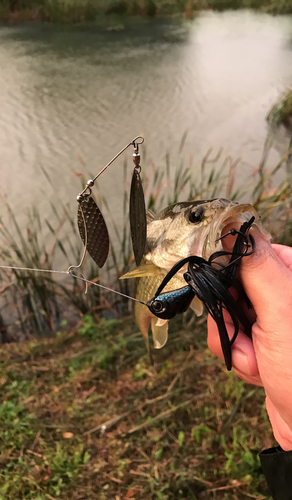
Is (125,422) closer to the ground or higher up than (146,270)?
closer to the ground

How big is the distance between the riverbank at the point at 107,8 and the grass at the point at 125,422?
2137 mm

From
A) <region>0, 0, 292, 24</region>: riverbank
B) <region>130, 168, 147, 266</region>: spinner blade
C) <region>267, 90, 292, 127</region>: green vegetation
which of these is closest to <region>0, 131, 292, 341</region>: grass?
<region>0, 0, 292, 24</region>: riverbank

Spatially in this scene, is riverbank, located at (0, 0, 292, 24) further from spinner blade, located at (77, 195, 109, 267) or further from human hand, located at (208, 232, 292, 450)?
human hand, located at (208, 232, 292, 450)

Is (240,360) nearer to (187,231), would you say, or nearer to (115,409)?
(187,231)

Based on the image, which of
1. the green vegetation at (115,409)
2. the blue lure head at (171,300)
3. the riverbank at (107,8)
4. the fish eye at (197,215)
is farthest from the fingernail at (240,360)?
the riverbank at (107,8)

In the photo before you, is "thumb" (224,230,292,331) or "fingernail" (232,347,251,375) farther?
"fingernail" (232,347,251,375)

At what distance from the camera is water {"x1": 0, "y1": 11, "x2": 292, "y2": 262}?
83.1 inches

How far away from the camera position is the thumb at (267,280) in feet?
2.10

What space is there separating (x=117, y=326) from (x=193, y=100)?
2170 millimetres

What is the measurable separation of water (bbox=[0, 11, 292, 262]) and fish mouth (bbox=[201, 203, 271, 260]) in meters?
1.58

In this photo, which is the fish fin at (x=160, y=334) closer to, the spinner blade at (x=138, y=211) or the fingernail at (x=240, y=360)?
the fingernail at (x=240, y=360)

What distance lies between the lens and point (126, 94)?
2590 mm

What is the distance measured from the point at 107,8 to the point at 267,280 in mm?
2649

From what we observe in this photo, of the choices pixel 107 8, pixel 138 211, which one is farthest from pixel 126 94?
pixel 138 211
